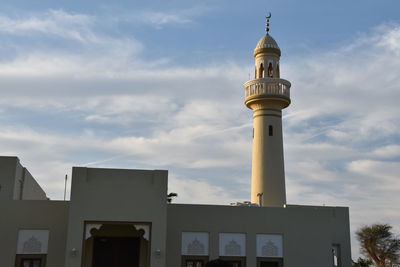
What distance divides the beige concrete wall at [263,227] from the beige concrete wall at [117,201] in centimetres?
210

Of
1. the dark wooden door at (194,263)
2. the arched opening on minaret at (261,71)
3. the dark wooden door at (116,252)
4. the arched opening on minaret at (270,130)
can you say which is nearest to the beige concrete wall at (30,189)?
the dark wooden door at (116,252)

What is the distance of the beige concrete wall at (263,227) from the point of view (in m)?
21.4

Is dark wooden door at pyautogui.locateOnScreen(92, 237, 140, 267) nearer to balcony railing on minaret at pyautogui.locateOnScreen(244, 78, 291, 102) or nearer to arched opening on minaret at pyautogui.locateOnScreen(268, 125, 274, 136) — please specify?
arched opening on minaret at pyautogui.locateOnScreen(268, 125, 274, 136)

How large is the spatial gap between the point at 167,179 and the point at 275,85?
891 cm

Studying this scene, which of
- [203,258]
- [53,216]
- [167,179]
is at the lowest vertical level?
[203,258]

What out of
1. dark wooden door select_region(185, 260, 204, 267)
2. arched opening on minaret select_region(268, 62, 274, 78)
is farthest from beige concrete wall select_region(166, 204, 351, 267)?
arched opening on minaret select_region(268, 62, 274, 78)

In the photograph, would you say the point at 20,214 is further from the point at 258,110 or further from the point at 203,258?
the point at 258,110

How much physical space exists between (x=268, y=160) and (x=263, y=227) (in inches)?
182

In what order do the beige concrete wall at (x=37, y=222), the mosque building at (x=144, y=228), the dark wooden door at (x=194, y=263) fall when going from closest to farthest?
the mosque building at (x=144, y=228) → the beige concrete wall at (x=37, y=222) → the dark wooden door at (x=194, y=263)

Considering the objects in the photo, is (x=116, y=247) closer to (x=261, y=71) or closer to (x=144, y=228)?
(x=144, y=228)

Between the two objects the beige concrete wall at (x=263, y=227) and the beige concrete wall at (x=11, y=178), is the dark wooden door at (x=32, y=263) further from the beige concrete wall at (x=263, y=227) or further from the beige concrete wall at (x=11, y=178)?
the beige concrete wall at (x=263, y=227)

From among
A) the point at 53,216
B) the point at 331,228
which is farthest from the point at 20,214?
the point at 331,228

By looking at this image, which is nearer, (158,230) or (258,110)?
(158,230)

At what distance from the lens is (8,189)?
21.1 meters
